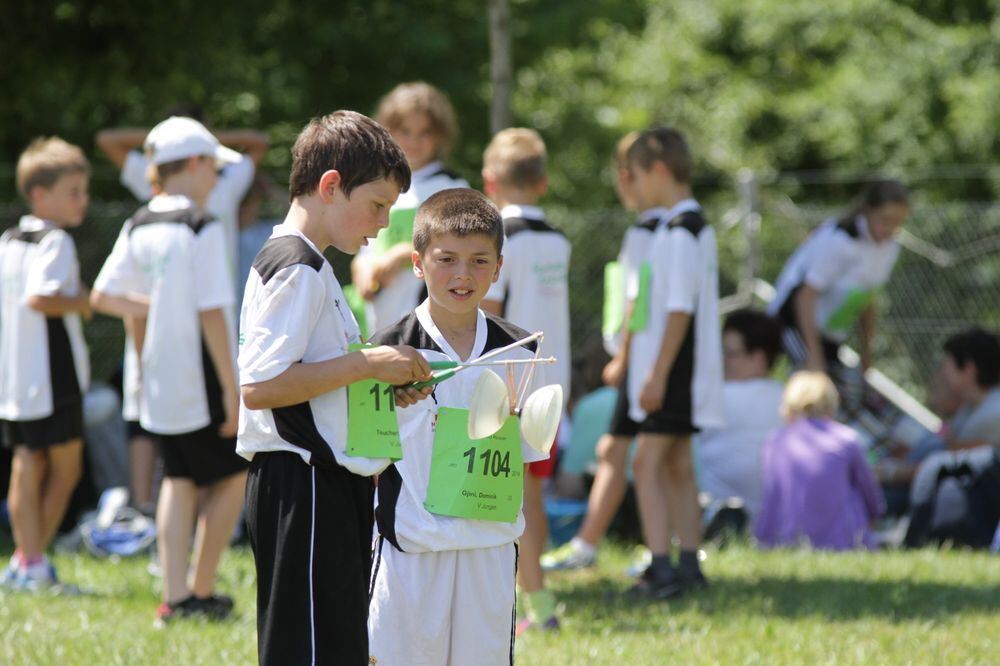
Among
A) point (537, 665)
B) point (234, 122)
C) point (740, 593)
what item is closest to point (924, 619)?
point (740, 593)

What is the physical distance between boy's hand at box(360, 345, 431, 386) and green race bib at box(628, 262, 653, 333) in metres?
2.79

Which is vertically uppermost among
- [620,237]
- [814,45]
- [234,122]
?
[814,45]

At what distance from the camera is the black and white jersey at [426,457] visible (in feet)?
11.1

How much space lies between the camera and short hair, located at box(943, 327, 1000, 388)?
26.0ft

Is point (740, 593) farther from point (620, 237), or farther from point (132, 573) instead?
point (620, 237)

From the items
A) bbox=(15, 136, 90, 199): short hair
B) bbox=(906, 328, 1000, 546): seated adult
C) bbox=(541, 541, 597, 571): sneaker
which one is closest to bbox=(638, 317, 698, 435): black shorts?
bbox=(541, 541, 597, 571): sneaker

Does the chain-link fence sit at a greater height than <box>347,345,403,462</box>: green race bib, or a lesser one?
greater

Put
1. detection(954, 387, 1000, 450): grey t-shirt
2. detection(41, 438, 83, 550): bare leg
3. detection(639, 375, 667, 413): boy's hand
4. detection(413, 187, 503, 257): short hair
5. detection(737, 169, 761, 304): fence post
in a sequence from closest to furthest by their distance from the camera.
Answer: detection(413, 187, 503, 257): short hair, detection(639, 375, 667, 413): boy's hand, detection(41, 438, 83, 550): bare leg, detection(954, 387, 1000, 450): grey t-shirt, detection(737, 169, 761, 304): fence post

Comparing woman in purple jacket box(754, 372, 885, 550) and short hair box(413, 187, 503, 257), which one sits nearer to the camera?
short hair box(413, 187, 503, 257)

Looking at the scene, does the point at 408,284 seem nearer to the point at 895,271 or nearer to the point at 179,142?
the point at 179,142

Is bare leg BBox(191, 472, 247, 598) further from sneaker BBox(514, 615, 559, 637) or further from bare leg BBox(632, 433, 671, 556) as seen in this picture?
bare leg BBox(632, 433, 671, 556)

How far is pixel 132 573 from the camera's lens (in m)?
6.15

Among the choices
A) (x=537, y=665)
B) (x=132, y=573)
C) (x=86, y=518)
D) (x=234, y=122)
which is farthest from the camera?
(x=234, y=122)

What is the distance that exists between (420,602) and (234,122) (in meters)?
9.30
